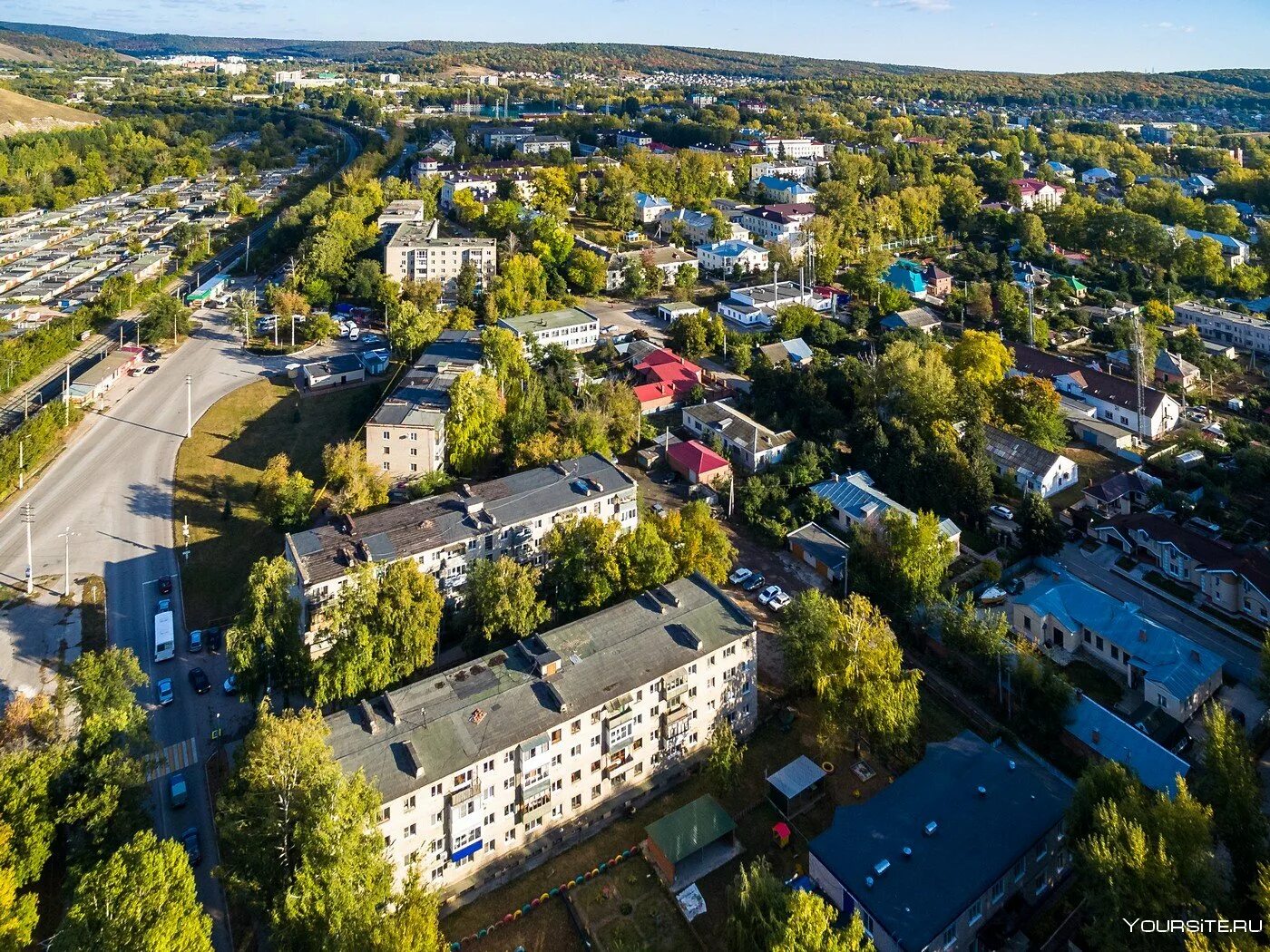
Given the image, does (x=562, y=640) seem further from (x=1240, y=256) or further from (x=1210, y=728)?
(x=1240, y=256)

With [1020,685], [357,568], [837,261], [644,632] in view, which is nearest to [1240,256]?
[837,261]

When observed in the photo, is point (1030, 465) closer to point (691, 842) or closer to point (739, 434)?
point (739, 434)

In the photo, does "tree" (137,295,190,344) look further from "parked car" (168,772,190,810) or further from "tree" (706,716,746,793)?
"tree" (706,716,746,793)

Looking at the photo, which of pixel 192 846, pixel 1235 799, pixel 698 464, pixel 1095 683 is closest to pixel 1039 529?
pixel 1095 683

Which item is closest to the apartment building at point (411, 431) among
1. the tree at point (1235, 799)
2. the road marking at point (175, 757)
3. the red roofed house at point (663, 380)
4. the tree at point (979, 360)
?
the red roofed house at point (663, 380)

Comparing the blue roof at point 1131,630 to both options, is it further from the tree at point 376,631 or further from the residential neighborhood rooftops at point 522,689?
the tree at point 376,631

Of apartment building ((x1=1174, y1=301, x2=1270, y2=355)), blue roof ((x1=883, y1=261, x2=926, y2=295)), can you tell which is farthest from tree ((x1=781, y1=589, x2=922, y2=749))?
apartment building ((x1=1174, y1=301, x2=1270, y2=355))
